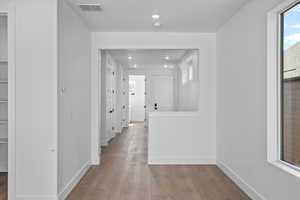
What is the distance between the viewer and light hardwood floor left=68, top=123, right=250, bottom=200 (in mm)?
3375

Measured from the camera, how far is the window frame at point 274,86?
2789 millimetres

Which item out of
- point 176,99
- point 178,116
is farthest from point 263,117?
point 176,99

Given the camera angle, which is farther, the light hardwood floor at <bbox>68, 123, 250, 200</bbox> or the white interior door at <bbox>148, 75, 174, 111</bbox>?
the white interior door at <bbox>148, 75, 174, 111</bbox>

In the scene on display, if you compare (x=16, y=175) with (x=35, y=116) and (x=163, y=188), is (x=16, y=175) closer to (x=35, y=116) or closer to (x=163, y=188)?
(x=35, y=116)

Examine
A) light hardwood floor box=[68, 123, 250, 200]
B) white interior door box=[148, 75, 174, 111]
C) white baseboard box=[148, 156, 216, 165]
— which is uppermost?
white interior door box=[148, 75, 174, 111]

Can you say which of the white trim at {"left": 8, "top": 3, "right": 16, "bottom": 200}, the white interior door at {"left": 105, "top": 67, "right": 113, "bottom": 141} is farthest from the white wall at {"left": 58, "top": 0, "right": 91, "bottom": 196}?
the white interior door at {"left": 105, "top": 67, "right": 113, "bottom": 141}

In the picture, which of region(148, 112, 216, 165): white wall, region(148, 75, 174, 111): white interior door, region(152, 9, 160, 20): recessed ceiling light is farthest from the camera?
region(148, 75, 174, 111): white interior door

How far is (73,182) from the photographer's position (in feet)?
12.1

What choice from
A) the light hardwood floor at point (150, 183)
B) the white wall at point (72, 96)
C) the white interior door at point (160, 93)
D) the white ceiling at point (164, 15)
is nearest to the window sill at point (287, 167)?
the light hardwood floor at point (150, 183)

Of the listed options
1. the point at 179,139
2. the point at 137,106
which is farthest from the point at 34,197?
the point at 137,106

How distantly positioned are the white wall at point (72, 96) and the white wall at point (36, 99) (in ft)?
0.33

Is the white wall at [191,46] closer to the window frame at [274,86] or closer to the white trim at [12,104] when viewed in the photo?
the white trim at [12,104]

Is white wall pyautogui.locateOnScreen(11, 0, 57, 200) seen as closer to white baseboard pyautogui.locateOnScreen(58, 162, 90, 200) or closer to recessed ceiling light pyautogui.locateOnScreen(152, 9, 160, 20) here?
white baseboard pyautogui.locateOnScreen(58, 162, 90, 200)

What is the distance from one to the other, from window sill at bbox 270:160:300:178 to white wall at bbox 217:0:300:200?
4 centimetres
